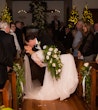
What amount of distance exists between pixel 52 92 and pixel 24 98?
2.13 feet

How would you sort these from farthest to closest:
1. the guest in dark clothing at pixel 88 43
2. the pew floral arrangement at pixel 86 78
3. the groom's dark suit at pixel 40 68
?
the guest in dark clothing at pixel 88 43, the groom's dark suit at pixel 40 68, the pew floral arrangement at pixel 86 78

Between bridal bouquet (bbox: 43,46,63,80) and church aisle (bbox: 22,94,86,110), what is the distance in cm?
62

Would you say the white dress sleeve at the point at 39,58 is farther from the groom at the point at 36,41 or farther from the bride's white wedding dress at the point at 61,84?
the groom at the point at 36,41

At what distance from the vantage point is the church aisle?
22.4 ft

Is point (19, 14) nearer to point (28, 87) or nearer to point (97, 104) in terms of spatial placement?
point (28, 87)

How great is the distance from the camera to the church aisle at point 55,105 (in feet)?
22.4

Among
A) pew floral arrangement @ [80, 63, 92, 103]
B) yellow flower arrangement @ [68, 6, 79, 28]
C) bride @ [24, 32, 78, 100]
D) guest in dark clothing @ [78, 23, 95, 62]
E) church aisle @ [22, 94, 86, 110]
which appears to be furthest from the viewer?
yellow flower arrangement @ [68, 6, 79, 28]

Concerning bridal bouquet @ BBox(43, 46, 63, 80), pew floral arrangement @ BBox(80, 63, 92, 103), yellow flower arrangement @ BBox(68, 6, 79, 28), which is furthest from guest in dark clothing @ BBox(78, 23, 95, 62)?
yellow flower arrangement @ BBox(68, 6, 79, 28)

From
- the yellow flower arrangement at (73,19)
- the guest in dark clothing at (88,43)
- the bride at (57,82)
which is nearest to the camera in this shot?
the bride at (57,82)

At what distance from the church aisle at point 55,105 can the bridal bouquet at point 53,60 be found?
2.02ft

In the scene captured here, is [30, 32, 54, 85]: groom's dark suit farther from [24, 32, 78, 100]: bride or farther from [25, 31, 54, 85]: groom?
[24, 32, 78, 100]: bride

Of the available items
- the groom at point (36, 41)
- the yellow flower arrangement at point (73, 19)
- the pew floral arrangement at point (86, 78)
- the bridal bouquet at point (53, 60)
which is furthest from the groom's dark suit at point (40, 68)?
the yellow flower arrangement at point (73, 19)

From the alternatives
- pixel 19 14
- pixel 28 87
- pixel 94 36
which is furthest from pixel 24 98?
pixel 19 14

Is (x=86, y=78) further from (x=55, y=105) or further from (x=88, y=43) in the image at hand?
(x=88, y=43)
